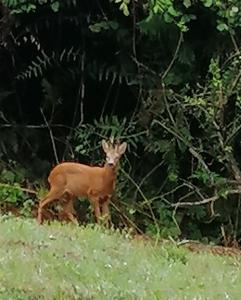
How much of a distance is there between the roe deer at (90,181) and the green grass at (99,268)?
99cm

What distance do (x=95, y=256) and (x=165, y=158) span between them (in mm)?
4319

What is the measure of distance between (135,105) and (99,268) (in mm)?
5533

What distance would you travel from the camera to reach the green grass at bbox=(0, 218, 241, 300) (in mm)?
7418

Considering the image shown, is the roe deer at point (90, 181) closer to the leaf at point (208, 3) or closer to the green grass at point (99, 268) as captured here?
the green grass at point (99, 268)

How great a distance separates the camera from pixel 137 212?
12.5 m

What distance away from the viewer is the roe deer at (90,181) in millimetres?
10953

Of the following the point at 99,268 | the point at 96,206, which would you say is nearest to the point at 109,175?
the point at 96,206

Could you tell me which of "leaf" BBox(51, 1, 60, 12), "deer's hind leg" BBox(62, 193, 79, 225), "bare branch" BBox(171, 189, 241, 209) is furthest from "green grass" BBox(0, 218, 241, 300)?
"leaf" BBox(51, 1, 60, 12)

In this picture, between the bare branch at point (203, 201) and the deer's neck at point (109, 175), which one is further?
the bare branch at point (203, 201)

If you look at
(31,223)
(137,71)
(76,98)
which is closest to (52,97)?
(76,98)

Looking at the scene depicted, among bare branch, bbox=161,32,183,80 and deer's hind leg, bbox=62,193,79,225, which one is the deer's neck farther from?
bare branch, bbox=161,32,183,80

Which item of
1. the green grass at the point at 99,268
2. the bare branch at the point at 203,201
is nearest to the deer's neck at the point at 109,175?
the green grass at the point at 99,268

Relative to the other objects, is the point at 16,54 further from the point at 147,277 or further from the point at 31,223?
the point at 147,277

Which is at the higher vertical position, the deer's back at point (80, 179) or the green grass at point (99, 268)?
the green grass at point (99, 268)
